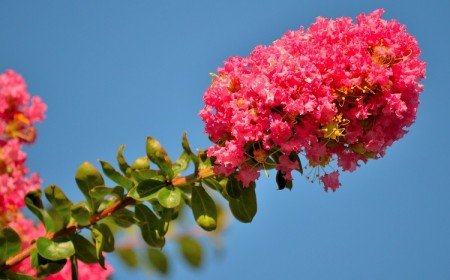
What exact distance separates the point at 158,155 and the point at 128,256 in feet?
5.18

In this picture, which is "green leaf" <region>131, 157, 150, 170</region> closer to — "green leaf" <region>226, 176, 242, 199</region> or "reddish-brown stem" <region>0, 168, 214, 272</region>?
"reddish-brown stem" <region>0, 168, 214, 272</region>

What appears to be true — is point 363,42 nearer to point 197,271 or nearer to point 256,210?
point 256,210

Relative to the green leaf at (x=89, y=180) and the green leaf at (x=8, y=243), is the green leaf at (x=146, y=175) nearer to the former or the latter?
the green leaf at (x=89, y=180)

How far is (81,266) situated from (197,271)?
0.75 metres

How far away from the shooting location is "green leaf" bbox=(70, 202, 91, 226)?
9.80ft

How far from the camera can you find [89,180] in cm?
305

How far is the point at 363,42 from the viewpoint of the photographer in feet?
9.04

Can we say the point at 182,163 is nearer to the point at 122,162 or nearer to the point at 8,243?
the point at 122,162

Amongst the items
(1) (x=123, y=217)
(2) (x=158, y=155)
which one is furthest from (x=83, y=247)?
(2) (x=158, y=155)

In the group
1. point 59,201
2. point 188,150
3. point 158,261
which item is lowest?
point 59,201

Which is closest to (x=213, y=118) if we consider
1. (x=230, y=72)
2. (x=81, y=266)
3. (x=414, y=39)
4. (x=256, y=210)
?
(x=230, y=72)

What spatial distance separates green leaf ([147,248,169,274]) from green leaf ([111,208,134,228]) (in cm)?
109

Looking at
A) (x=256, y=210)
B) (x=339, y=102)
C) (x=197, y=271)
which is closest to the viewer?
(x=339, y=102)

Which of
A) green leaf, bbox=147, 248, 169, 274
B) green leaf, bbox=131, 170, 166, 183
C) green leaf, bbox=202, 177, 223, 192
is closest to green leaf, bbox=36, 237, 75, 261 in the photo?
green leaf, bbox=131, 170, 166, 183
